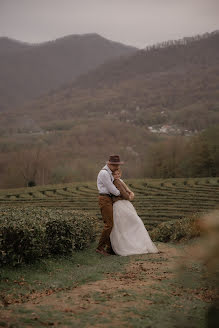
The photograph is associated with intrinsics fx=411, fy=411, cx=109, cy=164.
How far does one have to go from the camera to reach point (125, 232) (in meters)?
7.46

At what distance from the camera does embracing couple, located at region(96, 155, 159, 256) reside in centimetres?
735

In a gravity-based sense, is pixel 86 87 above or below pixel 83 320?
above

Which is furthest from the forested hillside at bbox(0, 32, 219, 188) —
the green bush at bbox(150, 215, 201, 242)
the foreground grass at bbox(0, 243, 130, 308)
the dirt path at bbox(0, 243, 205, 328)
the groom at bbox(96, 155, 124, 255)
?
the dirt path at bbox(0, 243, 205, 328)

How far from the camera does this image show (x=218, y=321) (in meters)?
1.70

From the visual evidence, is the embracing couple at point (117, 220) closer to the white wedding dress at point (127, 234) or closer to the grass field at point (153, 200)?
the white wedding dress at point (127, 234)

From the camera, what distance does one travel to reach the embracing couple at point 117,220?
24.1 feet

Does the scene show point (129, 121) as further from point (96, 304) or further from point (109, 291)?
point (96, 304)

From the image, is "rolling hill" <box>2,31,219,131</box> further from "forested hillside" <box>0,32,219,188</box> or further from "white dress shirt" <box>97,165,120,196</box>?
"white dress shirt" <box>97,165,120,196</box>

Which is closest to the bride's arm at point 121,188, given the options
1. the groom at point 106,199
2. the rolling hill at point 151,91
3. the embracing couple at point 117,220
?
the embracing couple at point 117,220

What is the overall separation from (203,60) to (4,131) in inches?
2884

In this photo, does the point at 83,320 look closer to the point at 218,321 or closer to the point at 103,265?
the point at 218,321

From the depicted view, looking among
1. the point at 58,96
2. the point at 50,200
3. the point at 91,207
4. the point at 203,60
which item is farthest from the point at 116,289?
the point at 58,96

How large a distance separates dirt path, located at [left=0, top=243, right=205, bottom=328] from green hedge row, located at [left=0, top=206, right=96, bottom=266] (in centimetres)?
117

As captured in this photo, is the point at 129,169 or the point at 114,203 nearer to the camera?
the point at 114,203
